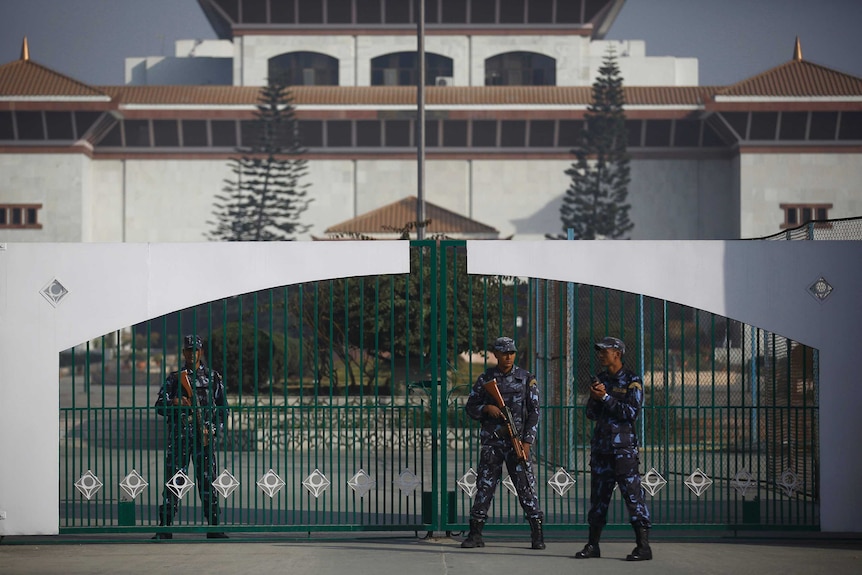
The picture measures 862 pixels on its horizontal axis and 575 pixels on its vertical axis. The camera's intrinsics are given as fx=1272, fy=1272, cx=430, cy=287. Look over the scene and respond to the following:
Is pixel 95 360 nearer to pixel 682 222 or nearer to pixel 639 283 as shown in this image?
pixel 682 222

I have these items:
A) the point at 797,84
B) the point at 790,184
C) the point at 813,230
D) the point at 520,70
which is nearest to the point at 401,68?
the point at 520,70

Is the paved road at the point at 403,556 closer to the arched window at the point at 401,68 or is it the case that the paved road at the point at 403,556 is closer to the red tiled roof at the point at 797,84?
the red tiled roof at the point at 797,84

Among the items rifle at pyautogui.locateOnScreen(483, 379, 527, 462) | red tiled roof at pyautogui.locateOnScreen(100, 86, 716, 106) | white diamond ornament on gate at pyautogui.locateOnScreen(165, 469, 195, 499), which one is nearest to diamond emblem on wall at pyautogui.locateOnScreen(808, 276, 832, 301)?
rifle at pyautogui.locateOnScreen(483, 379, 527, 462)

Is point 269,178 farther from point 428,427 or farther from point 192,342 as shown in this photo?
point 192,342

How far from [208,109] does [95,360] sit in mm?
18732

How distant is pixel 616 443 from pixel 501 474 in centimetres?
93

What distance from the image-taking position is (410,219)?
54031mm

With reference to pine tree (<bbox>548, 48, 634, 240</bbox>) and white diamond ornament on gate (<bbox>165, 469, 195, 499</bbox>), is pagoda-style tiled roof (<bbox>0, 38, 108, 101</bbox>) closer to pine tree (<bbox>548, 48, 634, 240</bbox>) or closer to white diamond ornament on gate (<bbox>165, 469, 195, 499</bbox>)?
pine tree (<bbox>548, 48, 634, 240</bbox>)

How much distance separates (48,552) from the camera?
9805 mm

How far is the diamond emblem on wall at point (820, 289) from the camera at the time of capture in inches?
408

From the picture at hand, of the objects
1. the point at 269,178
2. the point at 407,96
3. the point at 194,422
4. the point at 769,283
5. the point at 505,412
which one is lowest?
the point at 194,422

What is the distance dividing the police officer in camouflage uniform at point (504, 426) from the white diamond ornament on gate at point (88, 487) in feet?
10.1

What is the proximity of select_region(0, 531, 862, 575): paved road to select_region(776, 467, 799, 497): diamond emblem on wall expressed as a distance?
0.40 m

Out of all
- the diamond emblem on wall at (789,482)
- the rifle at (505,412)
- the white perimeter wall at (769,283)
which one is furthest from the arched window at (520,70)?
the rifle at (505,412)
